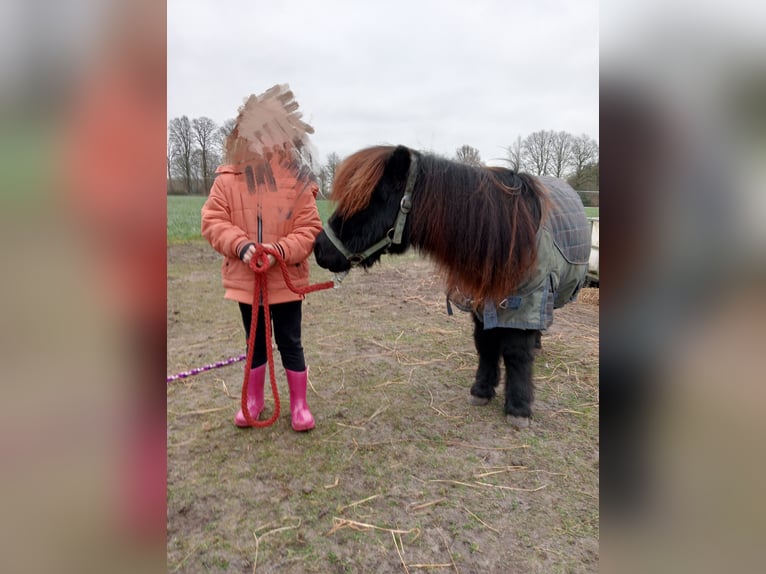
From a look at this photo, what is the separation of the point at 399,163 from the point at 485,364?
1.52m

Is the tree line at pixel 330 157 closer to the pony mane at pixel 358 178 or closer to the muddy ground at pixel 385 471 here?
the pony mane at pixel 358 178

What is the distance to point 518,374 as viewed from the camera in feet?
8.89

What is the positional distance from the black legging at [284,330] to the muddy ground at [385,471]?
428mm

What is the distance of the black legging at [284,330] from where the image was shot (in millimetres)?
2430

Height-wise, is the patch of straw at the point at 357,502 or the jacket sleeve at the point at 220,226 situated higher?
the jacket sleeve at the point at 220,226

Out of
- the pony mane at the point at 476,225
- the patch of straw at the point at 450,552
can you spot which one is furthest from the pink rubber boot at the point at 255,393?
the patch of straw at the point at 450,552

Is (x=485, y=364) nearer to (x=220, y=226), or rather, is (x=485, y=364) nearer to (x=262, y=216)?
(x=262, y=216)

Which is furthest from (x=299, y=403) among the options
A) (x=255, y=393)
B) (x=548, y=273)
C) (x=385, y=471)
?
(x=548, y=273)

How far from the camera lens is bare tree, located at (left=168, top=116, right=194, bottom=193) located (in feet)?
2.94

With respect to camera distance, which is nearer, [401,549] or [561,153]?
[401,549]

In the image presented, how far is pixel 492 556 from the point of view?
168cm
